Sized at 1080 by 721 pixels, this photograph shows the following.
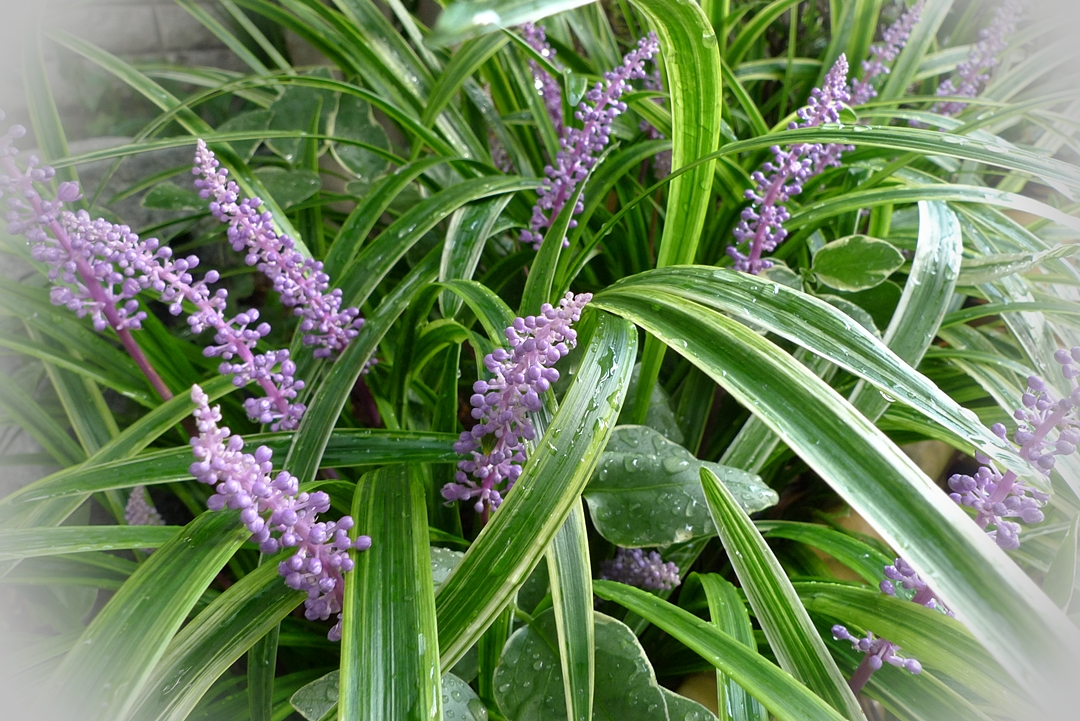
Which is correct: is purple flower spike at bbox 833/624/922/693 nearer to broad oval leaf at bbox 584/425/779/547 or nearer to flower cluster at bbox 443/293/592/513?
broad oval leaf at bbox 584/425/779/547

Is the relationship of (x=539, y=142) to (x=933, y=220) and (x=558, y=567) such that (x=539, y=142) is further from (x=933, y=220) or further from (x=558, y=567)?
(x=558, y=567)

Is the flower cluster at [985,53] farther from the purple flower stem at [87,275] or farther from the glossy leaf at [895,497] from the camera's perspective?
the purple flower stem at [87,275]

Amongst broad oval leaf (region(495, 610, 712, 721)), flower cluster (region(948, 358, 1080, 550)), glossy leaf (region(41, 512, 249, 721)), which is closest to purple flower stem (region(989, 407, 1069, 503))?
flower cluster (region(948, 358, 1080, 550))

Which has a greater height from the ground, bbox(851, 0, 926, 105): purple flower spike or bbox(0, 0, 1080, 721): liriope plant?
bbox(851, 0, 926, 105): purple flower spike

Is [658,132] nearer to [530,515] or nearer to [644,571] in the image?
[644,571]

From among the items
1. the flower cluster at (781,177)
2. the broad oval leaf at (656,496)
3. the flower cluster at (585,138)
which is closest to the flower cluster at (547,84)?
the flower cluster at (585,138)

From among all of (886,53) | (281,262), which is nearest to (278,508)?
(281,262)
